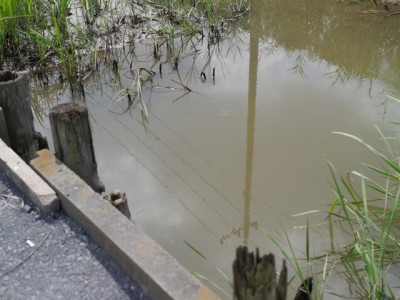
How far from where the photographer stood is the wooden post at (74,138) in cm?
243

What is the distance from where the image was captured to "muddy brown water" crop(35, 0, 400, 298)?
3170 mm

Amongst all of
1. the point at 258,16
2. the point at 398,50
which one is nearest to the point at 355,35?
the point at 398,50

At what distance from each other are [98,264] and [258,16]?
4938 millimetres

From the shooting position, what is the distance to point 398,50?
18.2ft

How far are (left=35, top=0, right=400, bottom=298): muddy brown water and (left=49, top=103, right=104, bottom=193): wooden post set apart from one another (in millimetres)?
685

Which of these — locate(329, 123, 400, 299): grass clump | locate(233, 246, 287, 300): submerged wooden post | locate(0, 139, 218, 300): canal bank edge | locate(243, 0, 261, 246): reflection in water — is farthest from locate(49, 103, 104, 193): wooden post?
locate(233, 246, 287, 300): submerged wooden post

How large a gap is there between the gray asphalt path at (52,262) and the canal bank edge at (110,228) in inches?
1.8

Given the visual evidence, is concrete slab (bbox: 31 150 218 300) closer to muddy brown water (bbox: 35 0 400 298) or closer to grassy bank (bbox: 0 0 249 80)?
muddy brown water (bbox: 35 0 400 298)

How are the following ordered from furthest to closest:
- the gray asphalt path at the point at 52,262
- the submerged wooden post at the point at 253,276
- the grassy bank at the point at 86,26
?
1. the grassy bank at the point at 86,26
2. the gray asphalt path at the point at 52,262
3. the submerged wooden post at the point at 253,276

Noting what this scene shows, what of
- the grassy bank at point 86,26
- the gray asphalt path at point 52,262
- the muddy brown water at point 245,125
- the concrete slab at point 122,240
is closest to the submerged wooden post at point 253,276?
the concrete slab at point 122,240

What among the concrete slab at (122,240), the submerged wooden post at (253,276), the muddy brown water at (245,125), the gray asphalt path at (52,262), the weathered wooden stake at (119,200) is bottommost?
the muddy brown water at (245,125)

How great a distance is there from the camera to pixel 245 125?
4195mm

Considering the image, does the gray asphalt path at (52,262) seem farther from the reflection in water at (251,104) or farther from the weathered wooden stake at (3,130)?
the reflection in water at (251,104)

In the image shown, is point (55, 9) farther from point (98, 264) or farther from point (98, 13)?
point (98, 264)
